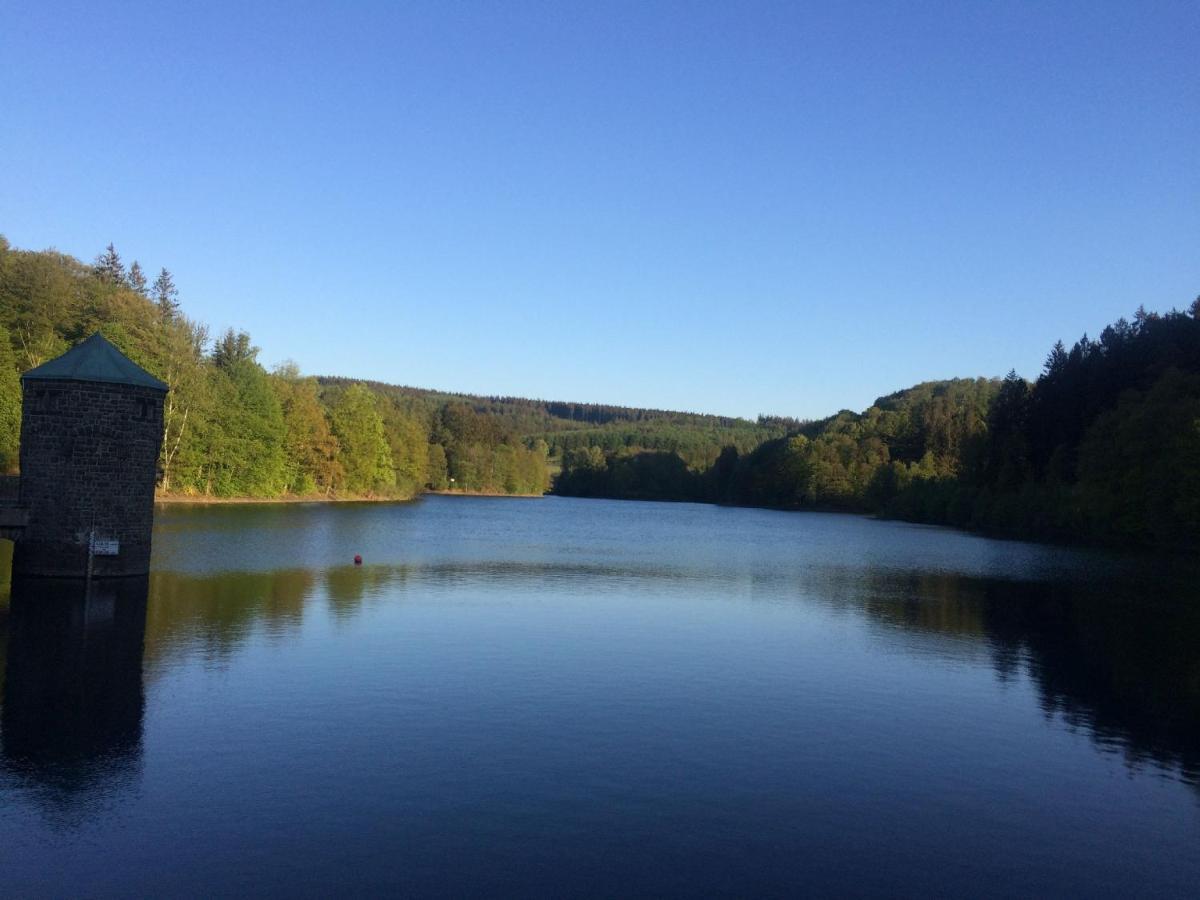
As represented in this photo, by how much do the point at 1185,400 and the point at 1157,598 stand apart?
28.0 m

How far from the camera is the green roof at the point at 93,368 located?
24016 mm

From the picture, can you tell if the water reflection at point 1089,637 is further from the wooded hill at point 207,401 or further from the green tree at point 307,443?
the green tree at point 307,443

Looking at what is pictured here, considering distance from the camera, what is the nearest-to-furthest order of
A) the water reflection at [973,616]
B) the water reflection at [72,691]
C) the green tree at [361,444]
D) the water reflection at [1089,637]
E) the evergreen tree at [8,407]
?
the water reflection at [72,691] < the water reflection at [1089,637] < the water reflection at [973,616] < the evergreen tree at [8,407] < the green tree at [361,444]

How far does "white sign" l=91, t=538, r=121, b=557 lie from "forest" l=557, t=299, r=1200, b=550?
51165 millimetres

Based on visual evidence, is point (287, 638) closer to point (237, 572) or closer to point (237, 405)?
point (237, 572)

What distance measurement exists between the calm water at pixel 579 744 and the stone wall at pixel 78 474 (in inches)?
45.8

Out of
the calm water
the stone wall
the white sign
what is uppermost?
the stone wall

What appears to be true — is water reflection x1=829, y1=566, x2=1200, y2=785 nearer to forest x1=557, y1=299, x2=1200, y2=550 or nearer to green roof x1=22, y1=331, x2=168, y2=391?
forest x1=557, y1=299, x2=1200, y2=550

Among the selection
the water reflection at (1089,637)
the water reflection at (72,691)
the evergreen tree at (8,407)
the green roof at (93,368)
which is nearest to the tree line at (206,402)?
the evergreen tree at (8,407)

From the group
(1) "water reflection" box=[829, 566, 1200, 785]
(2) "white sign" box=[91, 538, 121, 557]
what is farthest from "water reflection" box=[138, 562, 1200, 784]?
(2) "white sign" box=[91, 538, 121, 557]

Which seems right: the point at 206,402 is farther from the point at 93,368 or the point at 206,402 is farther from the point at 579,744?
the point at 579,744

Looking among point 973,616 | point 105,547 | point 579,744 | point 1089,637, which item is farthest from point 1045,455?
point 579,744

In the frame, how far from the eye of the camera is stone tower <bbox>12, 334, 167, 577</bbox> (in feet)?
77.6

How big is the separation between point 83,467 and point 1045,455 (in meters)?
76.7
